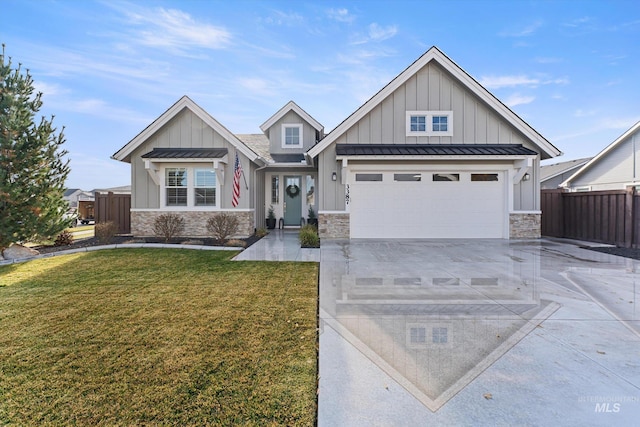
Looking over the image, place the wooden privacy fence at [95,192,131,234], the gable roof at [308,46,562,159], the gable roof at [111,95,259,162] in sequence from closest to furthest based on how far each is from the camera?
the gable roof at [308,46,562,159] < the gable roof at [111,95,259,162] < the wooden privacy fence at [95,192,131,234]

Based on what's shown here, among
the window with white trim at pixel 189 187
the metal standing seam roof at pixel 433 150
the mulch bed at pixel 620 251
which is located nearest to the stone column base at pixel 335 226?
the metal standing seam roof at pixel 433 150

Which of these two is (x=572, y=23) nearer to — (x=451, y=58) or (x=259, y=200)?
(x=451, y=58)

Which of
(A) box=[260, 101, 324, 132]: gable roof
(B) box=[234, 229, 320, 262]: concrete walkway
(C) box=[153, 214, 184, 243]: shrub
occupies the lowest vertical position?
(B) box=[234, 229, 320, 262]: concrete walkway

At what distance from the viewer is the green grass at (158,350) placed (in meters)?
2.15

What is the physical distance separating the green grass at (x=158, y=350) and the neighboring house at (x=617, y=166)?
19.6 meters

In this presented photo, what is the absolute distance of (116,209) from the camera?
41.8 feet

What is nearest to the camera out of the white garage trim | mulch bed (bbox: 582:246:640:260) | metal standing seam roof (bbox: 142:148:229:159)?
mulch bed (bbox: 582:246:640:260)

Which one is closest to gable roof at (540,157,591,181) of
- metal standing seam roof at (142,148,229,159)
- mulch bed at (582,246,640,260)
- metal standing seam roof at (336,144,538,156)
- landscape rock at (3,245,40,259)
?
metal standing seam roof at (336,144,538,156)

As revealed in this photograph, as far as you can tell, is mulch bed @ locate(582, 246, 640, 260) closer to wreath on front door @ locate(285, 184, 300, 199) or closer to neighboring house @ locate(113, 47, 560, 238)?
neighboring house @ locate(113, 47, 560, 238)

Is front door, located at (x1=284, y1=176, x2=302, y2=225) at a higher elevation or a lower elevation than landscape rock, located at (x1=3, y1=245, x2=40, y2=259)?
higher

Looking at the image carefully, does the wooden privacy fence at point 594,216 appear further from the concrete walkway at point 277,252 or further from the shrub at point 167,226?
the shrub at point 167,226

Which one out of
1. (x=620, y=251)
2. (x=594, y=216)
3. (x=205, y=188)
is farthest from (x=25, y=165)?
(x=594, y=216)

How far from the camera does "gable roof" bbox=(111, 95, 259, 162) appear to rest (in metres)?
11.4

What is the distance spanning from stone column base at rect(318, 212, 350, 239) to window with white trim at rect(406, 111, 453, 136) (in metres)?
4.02
